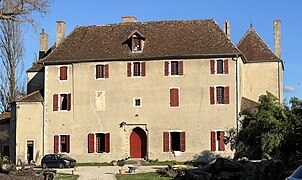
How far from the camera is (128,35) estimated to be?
45.9m

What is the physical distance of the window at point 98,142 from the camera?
43.8 metres

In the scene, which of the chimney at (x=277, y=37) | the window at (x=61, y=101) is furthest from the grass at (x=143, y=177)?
the chimney at (x=277, y=37)

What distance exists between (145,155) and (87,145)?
461cm

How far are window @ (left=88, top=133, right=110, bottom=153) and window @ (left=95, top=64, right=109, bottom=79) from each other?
15.1 feet

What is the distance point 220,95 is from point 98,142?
1020cm

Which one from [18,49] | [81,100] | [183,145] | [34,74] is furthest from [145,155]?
[18,49]

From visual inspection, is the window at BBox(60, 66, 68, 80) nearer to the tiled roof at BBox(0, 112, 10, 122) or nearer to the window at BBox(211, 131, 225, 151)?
the tiled roof at BBox(0, 112, 10, 122)

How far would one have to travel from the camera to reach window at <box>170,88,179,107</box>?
142ft

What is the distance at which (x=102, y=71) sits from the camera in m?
44.6

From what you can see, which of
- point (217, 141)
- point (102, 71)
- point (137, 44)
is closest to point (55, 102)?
point (102, 71)

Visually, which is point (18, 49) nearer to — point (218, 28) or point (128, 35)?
point (128, 35)

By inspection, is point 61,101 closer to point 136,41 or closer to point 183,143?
point 136,41

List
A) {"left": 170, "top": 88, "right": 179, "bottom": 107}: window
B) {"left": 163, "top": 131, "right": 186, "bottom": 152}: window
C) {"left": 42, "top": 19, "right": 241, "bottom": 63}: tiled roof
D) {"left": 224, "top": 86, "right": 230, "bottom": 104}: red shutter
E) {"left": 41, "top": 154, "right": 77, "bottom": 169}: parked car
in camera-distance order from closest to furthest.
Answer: {"left": 41, "top": 154, "right": 77, "bottom": 169}: parked car
{"left": 224, "top": 86, "right": 230, "bottom": 104}: red shutter
{"left": 163, "top": 131, "right": 186, "bottom": 152}: window
{"left": 170, "top": 88, "right": 179, "bottom": 107}: window
{"left": 42, "top": 19, "right": 241, "bottom": 63}: tiled roof

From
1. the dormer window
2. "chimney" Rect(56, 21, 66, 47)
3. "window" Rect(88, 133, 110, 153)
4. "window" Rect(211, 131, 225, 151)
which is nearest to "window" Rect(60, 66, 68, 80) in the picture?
"chimney" Rect(56, 21, 66, 47)
